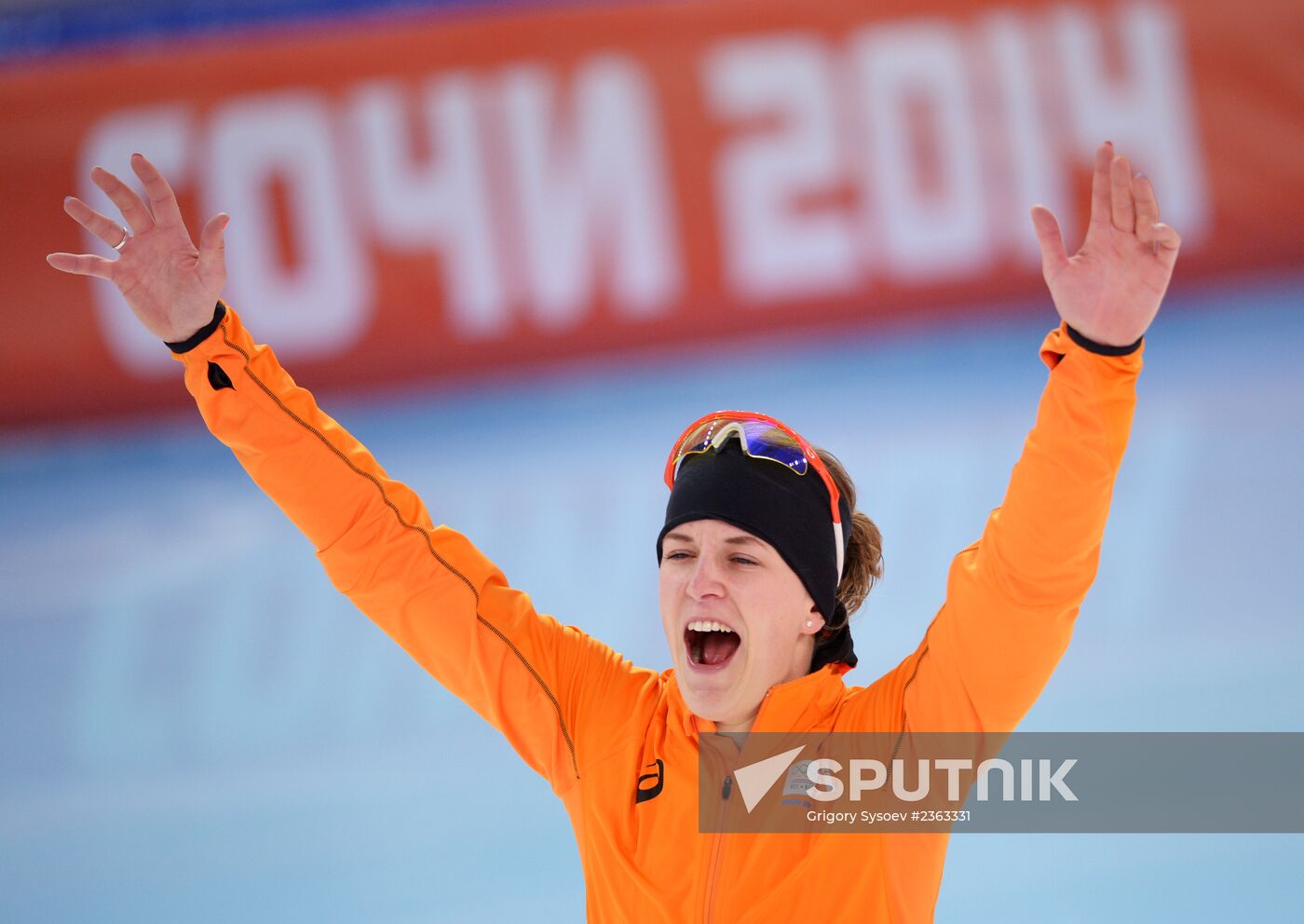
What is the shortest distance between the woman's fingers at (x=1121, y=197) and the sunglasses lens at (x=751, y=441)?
68cm

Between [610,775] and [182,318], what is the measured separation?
3.51ft

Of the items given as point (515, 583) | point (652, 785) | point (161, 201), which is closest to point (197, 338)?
point (161, 201)

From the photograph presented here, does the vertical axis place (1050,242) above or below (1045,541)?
above

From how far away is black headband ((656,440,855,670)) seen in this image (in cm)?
253

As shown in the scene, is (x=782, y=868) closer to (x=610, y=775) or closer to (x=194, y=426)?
(x=610, y=775)

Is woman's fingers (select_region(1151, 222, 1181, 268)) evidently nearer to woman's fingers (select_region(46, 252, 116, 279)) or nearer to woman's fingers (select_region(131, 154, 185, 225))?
woman's fingers (select_region(131, 154, 185, 225))

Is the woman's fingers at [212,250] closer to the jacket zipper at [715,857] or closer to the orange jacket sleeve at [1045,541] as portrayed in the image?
the jacket zipper at [715,857]

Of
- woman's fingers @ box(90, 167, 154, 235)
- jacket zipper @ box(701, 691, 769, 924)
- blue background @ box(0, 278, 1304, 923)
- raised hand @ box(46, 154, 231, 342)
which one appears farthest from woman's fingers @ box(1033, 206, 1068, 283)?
blue background @ box(0, 278, 1304, 923)

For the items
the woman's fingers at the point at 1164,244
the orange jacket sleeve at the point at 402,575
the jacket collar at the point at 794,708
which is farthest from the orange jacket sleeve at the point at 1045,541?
the orange jacket sleeve at the point at 402,575

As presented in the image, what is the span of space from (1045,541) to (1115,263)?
1.36ft

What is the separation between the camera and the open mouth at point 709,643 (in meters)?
2.53

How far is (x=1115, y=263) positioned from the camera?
2168 millimetres

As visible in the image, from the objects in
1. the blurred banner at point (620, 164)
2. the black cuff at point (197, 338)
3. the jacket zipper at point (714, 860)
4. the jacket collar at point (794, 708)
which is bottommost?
the jacket zipper at point (714, 860)

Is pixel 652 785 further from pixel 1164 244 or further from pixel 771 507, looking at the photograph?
pixel 1164 244
